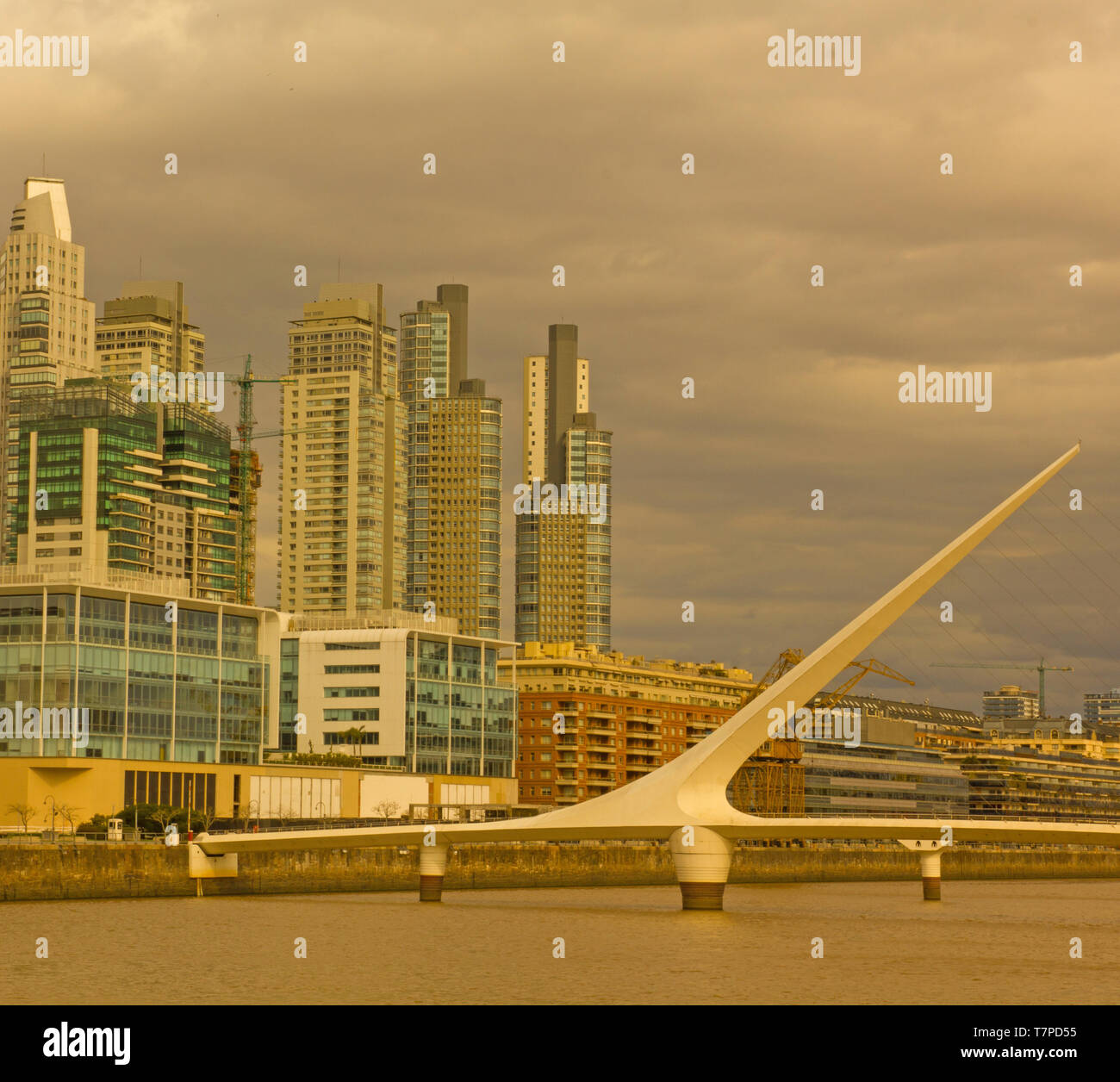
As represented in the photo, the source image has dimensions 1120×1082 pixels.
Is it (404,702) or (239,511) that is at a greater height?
(239,511)

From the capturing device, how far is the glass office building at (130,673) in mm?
68562

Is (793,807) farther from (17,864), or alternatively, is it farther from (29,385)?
(29,385)

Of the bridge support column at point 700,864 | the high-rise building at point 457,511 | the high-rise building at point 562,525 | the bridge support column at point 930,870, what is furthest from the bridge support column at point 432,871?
the high-rise building at point 562,525

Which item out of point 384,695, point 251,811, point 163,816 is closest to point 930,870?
point 163,816

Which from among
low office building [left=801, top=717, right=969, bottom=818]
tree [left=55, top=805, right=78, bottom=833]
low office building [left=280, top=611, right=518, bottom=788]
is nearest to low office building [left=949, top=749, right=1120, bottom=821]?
low office building [left=801, top=717, right=969, bottom=818]

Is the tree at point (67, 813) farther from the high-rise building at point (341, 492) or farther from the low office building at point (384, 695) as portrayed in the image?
the high-rise building at point (341, 492)

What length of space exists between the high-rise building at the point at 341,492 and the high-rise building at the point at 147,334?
13226 millimetres

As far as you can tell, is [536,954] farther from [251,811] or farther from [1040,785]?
[1040,785]

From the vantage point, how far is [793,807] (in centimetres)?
9900

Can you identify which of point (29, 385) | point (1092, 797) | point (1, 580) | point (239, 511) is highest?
point (29, 385)

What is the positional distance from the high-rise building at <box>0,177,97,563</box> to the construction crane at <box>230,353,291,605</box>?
1541 cm

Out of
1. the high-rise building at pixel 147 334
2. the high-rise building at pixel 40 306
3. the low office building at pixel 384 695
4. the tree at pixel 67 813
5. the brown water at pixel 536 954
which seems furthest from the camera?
the high-rise building at pixel 147 334
